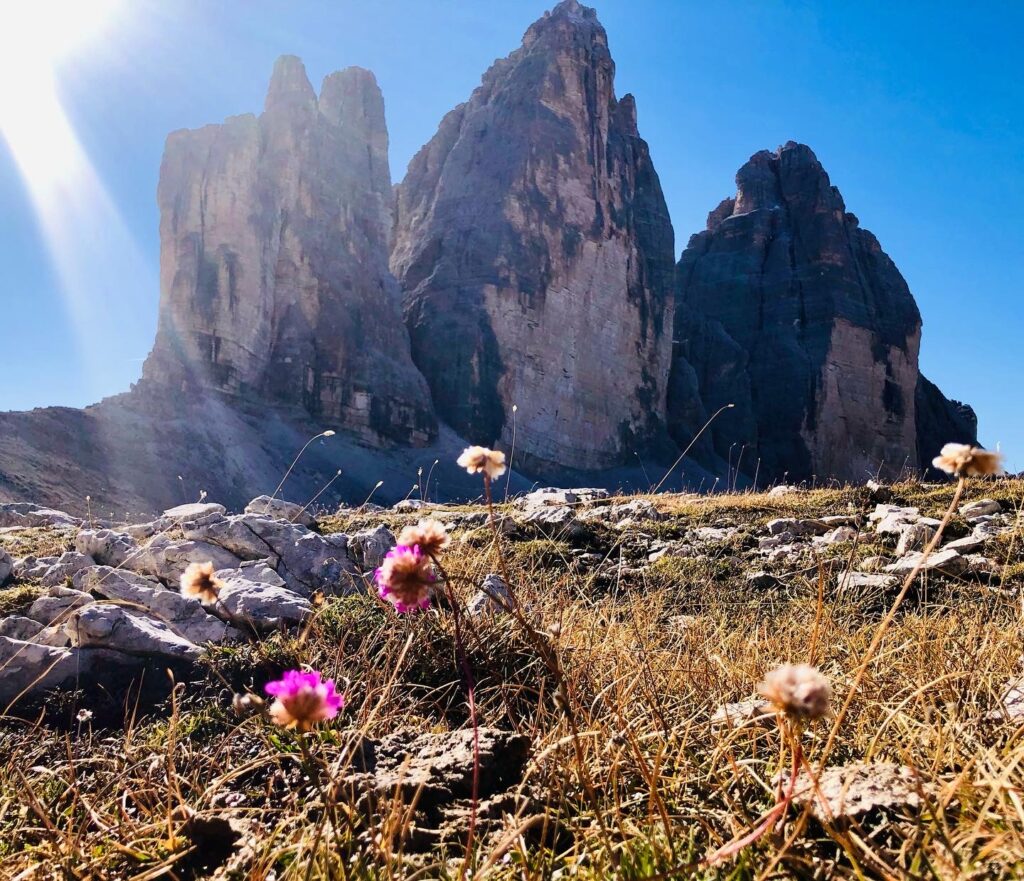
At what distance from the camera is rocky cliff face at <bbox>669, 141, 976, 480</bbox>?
5497cm

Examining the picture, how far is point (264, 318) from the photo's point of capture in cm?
3400

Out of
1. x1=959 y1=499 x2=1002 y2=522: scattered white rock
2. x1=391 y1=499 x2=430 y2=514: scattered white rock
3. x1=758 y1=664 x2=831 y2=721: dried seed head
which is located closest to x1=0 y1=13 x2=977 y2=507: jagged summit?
x1=391 y1=499 x2=430 y2=514: scattered white rock

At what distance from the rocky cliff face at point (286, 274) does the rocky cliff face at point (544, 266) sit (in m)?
4.05

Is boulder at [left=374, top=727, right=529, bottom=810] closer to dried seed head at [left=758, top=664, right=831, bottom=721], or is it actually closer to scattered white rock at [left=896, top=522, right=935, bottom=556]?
dried seed head at [left=758, top=664, right=831, bottom=721]

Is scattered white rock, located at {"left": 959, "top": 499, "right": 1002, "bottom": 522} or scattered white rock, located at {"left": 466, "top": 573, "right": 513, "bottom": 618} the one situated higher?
scattered white rock, located at {"left": 959, "top": 499, "right": 1002, "bottom": 522}

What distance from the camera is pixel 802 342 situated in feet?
190

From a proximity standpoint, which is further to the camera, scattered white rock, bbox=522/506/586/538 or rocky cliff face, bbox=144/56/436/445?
rocky cliff face, bbox=144/56/436/445

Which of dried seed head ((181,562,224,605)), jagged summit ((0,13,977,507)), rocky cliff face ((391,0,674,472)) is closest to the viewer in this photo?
dried seed head ((181,562,224,605))

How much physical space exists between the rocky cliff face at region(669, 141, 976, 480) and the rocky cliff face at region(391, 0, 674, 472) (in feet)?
28.2

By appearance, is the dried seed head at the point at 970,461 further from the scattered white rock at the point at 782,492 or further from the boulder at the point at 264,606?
the scattered white rock at the point at 782,492

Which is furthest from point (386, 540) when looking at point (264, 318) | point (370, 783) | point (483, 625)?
point (264, 318)

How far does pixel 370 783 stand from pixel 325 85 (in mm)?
48293

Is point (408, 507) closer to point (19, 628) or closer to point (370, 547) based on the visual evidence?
point (370, 547)

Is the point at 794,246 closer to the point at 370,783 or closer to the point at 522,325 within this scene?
the point at 522,325
